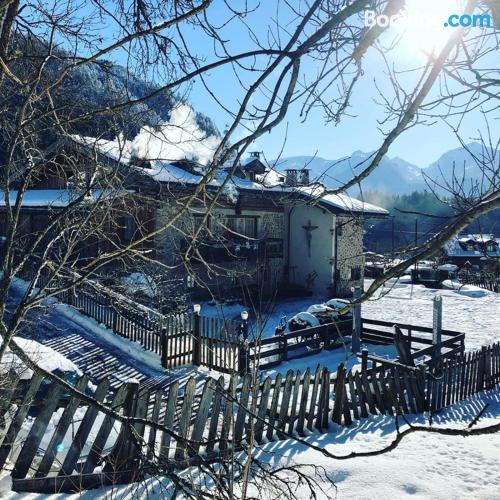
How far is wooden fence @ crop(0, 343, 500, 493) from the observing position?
3.63 m

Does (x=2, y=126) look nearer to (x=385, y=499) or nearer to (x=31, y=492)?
(x=31, y=492)

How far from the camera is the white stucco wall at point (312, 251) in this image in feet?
70.7

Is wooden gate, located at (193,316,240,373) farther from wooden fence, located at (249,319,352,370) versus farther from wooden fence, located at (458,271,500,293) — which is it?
wooden fence, located at (458,271,500,293)

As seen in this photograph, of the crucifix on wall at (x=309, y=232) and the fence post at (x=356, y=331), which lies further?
the crucifix on wall at (x=309, y=232)

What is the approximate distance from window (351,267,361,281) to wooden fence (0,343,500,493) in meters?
12.9

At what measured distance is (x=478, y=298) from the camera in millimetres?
22641

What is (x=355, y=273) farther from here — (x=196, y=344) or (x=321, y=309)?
(x=321, y=309)

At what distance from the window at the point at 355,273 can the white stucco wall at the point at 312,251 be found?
1.70 m

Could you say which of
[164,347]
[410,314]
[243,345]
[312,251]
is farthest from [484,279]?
[312,251]

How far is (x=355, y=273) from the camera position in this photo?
22.8 meters

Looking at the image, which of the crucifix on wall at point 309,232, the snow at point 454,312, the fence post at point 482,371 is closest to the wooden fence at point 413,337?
the fence post at point 482,371

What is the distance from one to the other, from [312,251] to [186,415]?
702 inches

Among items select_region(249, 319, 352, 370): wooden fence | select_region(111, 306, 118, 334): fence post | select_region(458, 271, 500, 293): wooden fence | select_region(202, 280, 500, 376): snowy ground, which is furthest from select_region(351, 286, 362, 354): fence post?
select_region(111, 306, 118, 334): fence post

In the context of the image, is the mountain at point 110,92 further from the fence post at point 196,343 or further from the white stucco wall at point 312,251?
the white stucco wall at point 312,251
